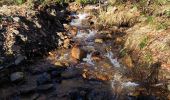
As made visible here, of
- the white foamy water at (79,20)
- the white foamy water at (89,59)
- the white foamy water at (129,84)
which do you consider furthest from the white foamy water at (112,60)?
the white foamy water at (79,20)

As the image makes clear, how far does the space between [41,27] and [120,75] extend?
18.4 feet

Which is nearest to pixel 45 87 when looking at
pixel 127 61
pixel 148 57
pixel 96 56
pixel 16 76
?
pixel 16 76

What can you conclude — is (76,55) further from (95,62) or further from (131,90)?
(131,90)

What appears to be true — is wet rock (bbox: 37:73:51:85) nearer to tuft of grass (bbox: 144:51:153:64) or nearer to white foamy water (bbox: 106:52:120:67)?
white foamy water (bbox: 106:52:120:67)

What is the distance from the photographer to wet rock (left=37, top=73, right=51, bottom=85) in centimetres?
1290

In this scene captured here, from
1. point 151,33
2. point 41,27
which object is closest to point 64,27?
point 41,27

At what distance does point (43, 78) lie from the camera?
516 inches

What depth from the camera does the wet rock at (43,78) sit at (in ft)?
42.3

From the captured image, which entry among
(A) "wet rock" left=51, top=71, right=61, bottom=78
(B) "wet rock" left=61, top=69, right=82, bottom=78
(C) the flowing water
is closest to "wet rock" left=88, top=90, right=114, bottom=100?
(C) the flowing water

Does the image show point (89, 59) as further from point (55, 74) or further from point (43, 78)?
point (43, 78)

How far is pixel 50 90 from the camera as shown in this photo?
12422 mm

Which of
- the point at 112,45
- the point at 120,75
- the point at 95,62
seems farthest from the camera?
the point at 112,45

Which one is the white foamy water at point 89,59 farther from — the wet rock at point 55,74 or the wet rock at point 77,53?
the wet rock at point 55,74

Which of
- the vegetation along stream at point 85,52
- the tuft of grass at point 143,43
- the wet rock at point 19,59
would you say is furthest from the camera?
the tuft of grass at point 143,43
